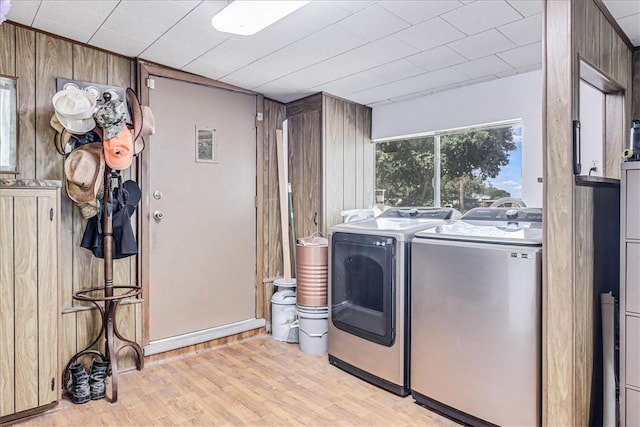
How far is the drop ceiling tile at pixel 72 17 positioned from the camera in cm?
219

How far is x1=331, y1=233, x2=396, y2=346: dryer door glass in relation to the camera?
101 inches

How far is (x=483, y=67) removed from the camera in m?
2.85

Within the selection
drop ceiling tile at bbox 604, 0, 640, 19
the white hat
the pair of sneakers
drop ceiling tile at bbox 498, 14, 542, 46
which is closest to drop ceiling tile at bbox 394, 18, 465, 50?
drop ceiling tile at bbox 498, 14, 542, 46

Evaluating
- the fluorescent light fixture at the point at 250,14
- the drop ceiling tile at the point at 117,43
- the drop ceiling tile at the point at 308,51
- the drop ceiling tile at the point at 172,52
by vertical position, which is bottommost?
the fluorescent light fixture at the point at 250,14

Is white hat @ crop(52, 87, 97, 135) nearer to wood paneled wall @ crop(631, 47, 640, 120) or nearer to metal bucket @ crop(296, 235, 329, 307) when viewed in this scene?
metal bucket @ crop(296, 235, 329, 307)

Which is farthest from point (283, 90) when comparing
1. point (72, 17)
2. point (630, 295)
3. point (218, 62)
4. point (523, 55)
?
point (630, 295)

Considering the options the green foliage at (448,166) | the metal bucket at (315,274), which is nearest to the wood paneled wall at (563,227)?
the green foliage at (448,166)

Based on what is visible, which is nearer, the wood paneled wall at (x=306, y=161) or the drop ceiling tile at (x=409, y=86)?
the drop ceiling tile at (x=409, y=86)

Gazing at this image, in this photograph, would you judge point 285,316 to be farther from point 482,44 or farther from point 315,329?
point 482,44

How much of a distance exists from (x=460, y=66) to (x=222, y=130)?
193cm

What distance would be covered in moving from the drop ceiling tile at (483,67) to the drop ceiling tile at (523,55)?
0.05 metres

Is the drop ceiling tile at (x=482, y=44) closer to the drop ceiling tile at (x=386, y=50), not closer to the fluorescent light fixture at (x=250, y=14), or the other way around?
the drop ceiling tile at (x=386, y=50)

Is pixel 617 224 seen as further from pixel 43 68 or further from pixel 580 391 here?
pixel 43 68

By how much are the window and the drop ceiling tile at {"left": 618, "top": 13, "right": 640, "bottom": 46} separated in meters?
0.81
